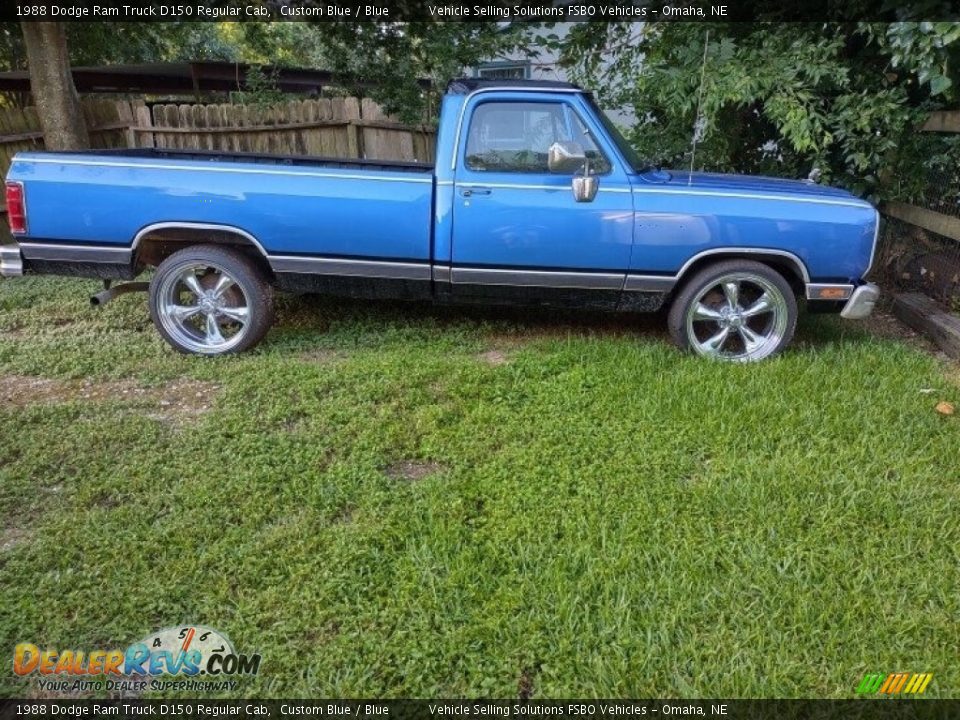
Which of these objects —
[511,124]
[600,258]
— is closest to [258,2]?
[511,124]

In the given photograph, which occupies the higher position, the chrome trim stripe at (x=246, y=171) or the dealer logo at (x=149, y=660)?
the chrome trim stripe at (x=246, y=171)

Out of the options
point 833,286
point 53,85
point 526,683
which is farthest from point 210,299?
point 53,85

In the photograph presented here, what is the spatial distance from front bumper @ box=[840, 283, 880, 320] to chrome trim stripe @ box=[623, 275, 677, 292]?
1107 millimetres

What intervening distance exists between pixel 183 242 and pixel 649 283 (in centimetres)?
312

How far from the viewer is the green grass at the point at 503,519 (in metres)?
2.18

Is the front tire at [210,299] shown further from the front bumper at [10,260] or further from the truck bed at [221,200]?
the front bumper at [10,260]

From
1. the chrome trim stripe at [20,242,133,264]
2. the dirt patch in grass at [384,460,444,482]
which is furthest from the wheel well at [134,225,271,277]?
the dirt patch in grass at [384,460,444,482]

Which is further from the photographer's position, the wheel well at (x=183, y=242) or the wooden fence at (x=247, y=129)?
the wooden fence at (x=247, y=129)

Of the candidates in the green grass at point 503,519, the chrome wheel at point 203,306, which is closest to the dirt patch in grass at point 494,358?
the green grass at point 503,519

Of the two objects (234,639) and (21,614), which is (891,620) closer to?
(234,639)

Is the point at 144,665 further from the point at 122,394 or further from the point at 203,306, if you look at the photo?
the point at 203,306

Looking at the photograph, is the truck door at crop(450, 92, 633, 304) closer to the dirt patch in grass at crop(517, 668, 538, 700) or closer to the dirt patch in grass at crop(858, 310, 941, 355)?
the dirt patch in grass at crop(858, 310, 941, 355)

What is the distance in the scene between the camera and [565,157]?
3936 millimetres

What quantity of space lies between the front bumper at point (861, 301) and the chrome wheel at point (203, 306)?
12.9 feet
